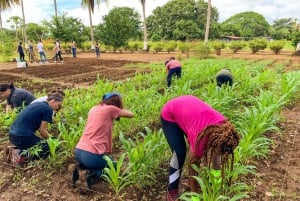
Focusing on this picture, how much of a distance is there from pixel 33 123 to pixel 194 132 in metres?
2.36

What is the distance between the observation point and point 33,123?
155 inches

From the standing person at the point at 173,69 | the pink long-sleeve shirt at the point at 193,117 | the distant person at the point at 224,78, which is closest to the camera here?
the pink long-sleeve shirt at the point at 193,117

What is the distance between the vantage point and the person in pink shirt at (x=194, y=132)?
234 cm

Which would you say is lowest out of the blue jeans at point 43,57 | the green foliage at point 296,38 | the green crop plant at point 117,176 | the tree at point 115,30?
the green crop plant at point 117,176

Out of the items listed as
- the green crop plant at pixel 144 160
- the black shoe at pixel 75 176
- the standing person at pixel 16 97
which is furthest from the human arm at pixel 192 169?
the standing person at pixel 16 97

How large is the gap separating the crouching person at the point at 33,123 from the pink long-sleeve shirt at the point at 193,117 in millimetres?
1822

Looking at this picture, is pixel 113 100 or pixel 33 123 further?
pixel 33 123

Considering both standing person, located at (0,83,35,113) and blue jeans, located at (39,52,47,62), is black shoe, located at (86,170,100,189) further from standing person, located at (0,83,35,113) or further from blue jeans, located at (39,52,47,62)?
blue jeans, located at (39,52,47,62)

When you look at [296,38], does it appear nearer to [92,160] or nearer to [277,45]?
[277,45]

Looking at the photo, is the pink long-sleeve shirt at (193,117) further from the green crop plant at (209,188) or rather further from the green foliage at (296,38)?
the green foliage at (296,38)

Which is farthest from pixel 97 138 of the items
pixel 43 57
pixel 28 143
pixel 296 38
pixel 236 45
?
pixel 236 45

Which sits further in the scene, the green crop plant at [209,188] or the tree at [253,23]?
the tree at [253,23]

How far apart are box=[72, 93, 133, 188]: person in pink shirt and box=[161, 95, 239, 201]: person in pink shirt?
0.73 metres

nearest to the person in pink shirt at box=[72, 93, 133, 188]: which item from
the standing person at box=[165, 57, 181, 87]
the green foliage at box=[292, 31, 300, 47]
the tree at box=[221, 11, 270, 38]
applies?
the standing person at box=[165, 57, 181, 87]
